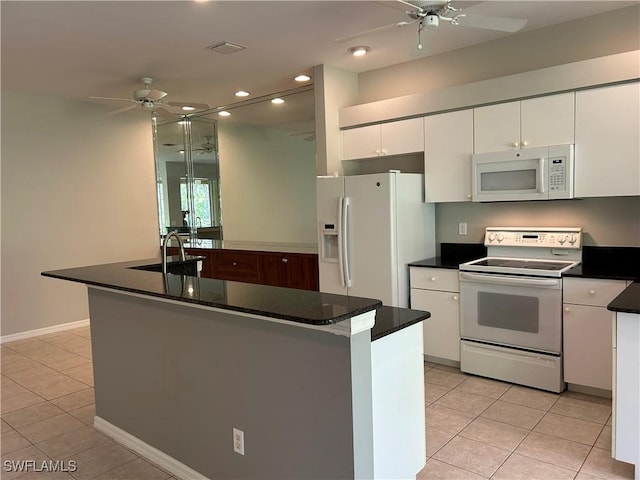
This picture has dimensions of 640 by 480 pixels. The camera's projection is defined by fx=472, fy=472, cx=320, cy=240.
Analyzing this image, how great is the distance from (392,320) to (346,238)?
2.08 m

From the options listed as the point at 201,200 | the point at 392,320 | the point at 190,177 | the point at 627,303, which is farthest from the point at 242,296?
the point at 190,177

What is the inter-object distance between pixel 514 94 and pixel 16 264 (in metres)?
5.19

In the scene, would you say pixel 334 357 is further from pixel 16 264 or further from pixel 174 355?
pixel 16 264

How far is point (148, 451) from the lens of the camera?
2.60 m

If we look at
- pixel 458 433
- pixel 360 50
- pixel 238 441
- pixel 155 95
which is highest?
pixel 360 50

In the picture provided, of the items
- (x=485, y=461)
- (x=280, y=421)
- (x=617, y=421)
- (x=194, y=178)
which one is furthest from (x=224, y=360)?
(x=194, y=178)

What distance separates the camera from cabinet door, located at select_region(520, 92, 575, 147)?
332 cm

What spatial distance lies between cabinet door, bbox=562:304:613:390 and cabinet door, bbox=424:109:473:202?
1.21 metres

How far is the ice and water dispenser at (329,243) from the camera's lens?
4.21 m

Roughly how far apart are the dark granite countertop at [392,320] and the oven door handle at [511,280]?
4.95 feet

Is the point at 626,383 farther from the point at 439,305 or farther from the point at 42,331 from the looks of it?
the point at 42,331

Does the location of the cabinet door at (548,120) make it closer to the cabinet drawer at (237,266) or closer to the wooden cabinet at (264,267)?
the wooden cabinet at (264,267)

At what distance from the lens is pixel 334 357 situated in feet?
5.67

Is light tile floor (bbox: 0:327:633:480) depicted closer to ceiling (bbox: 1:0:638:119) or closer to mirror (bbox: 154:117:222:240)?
ceiling (bbox: 1:0:638:119)
